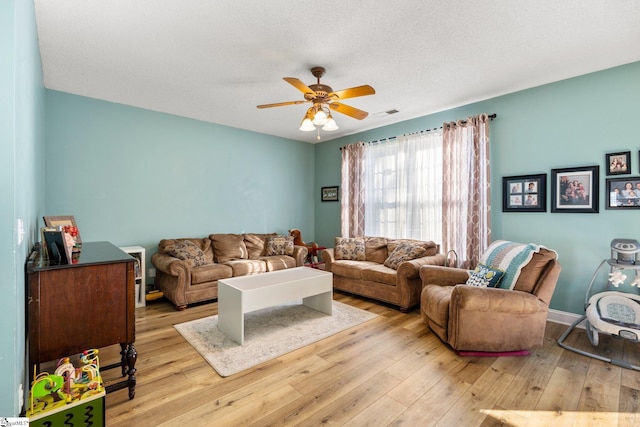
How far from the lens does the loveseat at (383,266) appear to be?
3.68 m

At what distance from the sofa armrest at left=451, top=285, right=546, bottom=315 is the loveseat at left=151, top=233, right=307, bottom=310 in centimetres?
292

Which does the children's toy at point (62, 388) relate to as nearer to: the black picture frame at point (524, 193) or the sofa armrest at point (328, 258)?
the sofa armrest at point (328, 258)

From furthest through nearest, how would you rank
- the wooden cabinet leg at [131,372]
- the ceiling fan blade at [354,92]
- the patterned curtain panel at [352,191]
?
the patterned curtain panel at [352,191]
the ceiling fan blade at [354,92]
the wooden cabinet leg at [131,372]

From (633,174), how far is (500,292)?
1.86 m

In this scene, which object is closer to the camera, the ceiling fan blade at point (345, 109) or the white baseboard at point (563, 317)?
the ceiling fan blade at point (345, 109)

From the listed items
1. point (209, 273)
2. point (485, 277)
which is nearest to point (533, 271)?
point (485, 277)

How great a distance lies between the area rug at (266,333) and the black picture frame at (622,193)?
108 inches

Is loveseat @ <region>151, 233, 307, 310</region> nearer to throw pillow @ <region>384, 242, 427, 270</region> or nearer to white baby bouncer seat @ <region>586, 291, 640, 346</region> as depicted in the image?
throw pillow @ <region>384, 242, 427, 270</region>

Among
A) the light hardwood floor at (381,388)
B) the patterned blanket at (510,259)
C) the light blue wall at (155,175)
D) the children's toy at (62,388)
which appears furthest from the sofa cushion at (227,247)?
the patterned blanket at (510,259)

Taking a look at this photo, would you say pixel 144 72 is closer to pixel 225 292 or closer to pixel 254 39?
pixel 254 39

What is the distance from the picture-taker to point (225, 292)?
298 cm

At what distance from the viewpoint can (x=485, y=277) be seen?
286 centimetres

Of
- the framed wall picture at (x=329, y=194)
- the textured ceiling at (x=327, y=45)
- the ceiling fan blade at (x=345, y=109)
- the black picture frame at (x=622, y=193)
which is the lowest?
the black picture frame at (x=622, y=193)

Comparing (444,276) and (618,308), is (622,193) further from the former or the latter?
(444,276)
